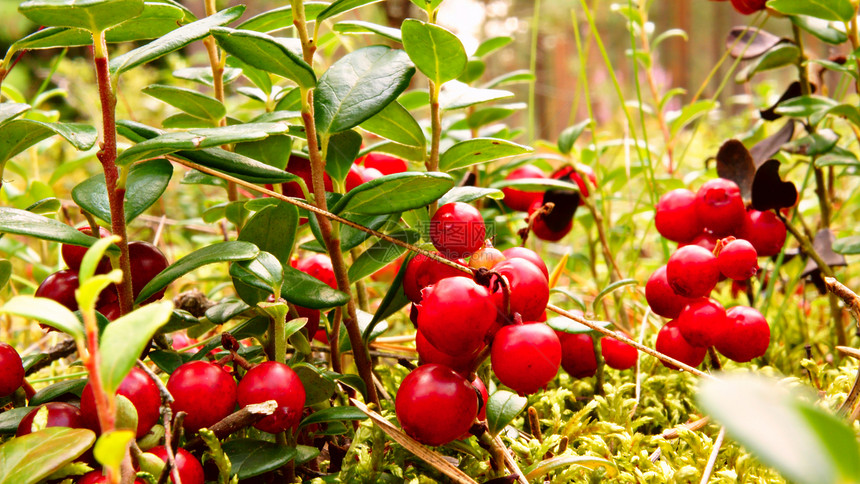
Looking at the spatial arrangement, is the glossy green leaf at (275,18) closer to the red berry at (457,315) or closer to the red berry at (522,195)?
the red berry at (457,315)

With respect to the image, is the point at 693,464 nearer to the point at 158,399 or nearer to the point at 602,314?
the point at 158,399

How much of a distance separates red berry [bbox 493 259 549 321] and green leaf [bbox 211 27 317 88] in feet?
1.13

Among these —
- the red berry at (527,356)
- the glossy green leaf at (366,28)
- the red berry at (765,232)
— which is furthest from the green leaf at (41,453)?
the red berry at (765,232)

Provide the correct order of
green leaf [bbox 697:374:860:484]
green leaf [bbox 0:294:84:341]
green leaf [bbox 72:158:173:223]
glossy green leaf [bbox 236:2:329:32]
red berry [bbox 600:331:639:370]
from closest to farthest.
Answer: green leaf [bbox 697:374:860:484] < green leaf [bbox 0:294:84:341] < green leaf [bbox 72:158:173:223] < glossy green leaf [bbox 236:2:329:32] < red berry [bbox 600:331:639:370]

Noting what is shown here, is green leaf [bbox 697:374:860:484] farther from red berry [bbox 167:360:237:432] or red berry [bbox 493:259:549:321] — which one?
red berry [bbox 167:360:237:432]

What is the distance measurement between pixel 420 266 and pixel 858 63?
1117 millimetres

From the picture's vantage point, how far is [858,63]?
1320mm

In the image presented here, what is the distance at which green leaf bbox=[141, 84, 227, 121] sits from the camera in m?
0.92

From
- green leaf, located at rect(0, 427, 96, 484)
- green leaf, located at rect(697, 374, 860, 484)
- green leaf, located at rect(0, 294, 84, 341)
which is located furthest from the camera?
green leaf, located at rect(0, 427, 96, 484)

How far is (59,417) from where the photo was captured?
677mm

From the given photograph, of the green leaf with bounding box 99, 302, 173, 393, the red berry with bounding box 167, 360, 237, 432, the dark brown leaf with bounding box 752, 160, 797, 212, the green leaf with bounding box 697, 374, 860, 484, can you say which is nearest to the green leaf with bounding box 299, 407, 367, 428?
the red berry with bounding box 167, 360, 237, 432

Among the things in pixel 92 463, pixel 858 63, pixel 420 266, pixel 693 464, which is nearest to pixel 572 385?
pixel 693 464

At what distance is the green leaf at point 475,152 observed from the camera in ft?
3.02

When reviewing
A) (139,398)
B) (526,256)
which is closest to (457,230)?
(526,256)
